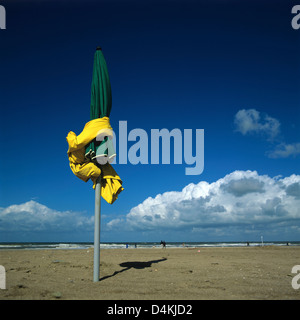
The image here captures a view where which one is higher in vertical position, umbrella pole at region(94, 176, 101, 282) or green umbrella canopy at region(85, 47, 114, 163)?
green umbrella canopy at region(85, 47, 114, 163)

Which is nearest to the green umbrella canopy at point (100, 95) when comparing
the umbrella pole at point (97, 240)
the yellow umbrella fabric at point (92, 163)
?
the yellow umbrella fabric at point (92, 163)

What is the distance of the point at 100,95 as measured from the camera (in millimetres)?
9117

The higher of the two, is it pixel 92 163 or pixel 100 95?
pixel 100 95

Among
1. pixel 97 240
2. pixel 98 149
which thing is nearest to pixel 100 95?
pixel 98 149

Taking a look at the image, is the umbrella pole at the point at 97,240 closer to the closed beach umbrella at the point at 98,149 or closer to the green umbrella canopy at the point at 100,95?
the closed beach umbrella at the point at 98,149

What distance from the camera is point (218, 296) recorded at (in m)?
6.71

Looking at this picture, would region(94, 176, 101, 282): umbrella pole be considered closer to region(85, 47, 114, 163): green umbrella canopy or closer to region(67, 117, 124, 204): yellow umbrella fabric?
region(67, 117, 124, 204): yellow umbrella fabric

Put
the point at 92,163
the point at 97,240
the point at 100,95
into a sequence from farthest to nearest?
the point at 100,95 → the point at 92,163 → the point at 97,240

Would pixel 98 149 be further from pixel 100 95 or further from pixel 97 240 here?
pixel 97 240

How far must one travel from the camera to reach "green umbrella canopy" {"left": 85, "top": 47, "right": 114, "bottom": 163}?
349 inches

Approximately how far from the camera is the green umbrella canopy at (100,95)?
8.88 meters

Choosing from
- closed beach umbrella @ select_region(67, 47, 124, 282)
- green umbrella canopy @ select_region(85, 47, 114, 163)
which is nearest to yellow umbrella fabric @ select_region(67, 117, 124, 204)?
closed beach umbrella @ select_region(67, 47, 124, 282)
